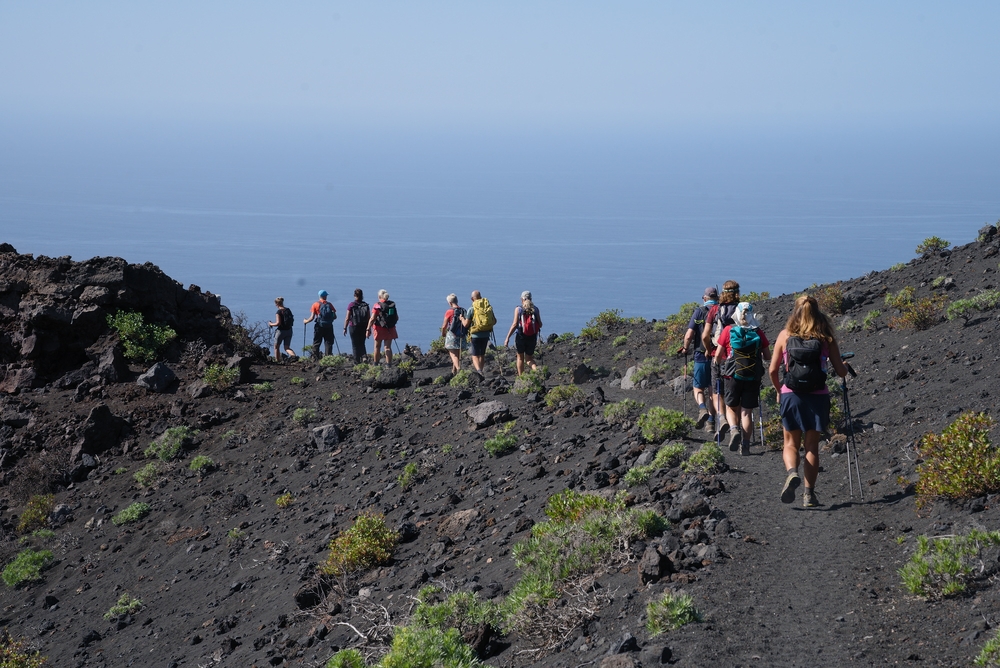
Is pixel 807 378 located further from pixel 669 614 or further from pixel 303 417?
pixel 303 417

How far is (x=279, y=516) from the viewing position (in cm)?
1273

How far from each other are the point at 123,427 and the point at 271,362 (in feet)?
12.2

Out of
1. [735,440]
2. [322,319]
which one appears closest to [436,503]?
[735,440]

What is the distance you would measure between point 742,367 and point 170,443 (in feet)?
34.2

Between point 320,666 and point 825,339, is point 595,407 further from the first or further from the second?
point 320,666

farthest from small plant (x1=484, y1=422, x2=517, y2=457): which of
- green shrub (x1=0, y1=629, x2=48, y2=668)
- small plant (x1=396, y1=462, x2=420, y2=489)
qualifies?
green shrub (x1=0, y1=629, x2=48, y2=668)

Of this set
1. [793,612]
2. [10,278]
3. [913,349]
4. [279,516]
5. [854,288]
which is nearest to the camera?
[793,612]

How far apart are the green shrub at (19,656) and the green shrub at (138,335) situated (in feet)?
25.9

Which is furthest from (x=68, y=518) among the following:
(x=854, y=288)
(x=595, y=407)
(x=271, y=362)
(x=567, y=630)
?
A: (x=854, y=288)

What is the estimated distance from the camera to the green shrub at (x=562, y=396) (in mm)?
13734

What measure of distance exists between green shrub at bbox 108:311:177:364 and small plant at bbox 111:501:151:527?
4.69 metres

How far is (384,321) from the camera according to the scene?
18.6 m

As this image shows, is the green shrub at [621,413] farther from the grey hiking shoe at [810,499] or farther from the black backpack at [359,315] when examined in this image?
the black backpack at [359,315]

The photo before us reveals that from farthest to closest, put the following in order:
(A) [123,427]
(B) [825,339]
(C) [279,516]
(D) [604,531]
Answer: (A) [123,427] → (C) [279,516] → (B) [825,339] → (D) [604,531]
